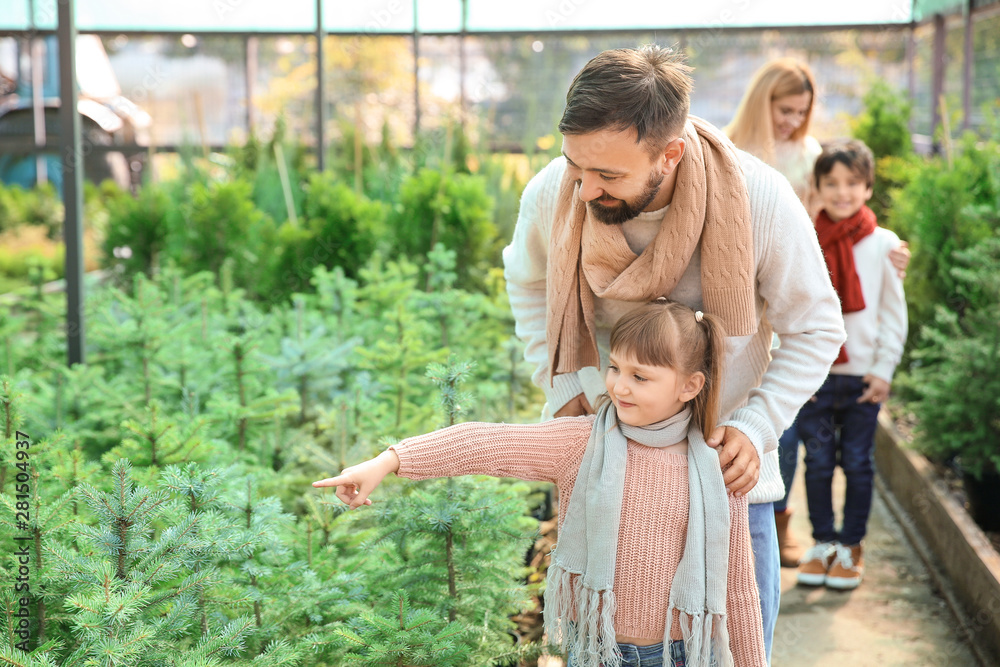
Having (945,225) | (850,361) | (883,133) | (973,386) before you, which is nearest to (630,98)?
(850,361)

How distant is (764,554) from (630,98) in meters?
0.99

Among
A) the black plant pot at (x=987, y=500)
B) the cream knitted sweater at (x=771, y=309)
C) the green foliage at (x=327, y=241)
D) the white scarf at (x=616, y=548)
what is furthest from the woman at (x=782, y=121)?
the green foliage at (x=327, y=241)

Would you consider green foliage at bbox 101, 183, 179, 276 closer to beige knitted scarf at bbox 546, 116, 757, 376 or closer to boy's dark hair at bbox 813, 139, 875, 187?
boy's dark hair at bbox 813, 139, 875, 187

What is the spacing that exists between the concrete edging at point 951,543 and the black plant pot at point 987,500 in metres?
0.08

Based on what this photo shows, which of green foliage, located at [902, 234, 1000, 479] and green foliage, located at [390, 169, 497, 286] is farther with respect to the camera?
green foliage, located at [390, 169, 497, 286]

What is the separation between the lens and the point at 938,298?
16.2 feet

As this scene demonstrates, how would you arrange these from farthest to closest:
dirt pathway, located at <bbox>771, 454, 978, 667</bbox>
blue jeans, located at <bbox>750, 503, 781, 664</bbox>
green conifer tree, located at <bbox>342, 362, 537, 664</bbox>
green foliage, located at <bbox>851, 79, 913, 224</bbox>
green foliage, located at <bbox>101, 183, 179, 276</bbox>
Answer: green foliage, located at <bbox>851, 79, 913, 224</bbox> → green foliage, located at <bbox>101, 183, 179, 276</bbox> → dirt pathway, located at <bbox>771, 454, 978, 667</bbox> → green conifer tree, located at <bbox>342, 362, 537, 664</bbox> → blue jeans, located at <bbox>750, 503, 781, 664</bbox>

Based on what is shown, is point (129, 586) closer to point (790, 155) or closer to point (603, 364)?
point (603, 364)

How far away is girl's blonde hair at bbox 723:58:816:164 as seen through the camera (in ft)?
11.3

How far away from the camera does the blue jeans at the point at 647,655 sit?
1.83m

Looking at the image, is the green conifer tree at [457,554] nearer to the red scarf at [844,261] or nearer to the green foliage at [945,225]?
the red scarf at [844,261]

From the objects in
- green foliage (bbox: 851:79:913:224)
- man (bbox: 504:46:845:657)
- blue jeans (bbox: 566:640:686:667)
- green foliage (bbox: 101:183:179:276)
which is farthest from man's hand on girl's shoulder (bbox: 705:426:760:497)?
green foliage (bbox: 851:79:913:224)

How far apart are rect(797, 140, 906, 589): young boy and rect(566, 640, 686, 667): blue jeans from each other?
1955mm

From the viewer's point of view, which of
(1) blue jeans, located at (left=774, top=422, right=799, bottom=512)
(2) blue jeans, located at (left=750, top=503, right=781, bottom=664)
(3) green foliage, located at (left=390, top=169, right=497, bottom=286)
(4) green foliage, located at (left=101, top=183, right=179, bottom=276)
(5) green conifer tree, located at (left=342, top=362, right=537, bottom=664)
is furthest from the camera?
(4) green foliage, located at (left=101, top=183, right=179, bottom=276)
